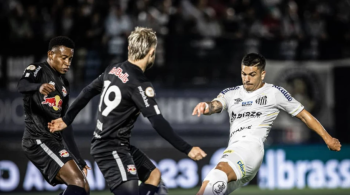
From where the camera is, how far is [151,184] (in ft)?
22.1

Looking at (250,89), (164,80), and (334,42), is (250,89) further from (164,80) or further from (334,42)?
(334,42)

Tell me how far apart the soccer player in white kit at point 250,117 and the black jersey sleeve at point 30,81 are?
1.83 m

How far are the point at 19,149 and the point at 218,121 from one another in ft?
13.6

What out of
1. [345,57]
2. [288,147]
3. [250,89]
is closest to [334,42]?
[345,57]

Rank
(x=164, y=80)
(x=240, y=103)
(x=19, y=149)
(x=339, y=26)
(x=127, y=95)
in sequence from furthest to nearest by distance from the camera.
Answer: (x=339, y=26) → (x=164, y=80) → (x=19, y=149) → (x=240, y=103) → (x=127, y=95)

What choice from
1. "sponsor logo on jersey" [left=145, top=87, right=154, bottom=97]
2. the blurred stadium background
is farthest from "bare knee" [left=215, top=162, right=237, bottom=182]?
the blurred stadium background

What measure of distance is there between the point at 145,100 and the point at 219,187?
128cm

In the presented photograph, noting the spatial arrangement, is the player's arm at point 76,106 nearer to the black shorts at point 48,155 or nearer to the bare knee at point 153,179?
the black shorts at point 48,155

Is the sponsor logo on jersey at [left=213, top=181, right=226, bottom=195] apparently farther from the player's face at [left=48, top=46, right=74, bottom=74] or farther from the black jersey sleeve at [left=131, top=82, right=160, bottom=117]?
the player's face at [left=48, top=46, right=74, bottom=74]

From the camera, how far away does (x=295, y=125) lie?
12961 millimetres

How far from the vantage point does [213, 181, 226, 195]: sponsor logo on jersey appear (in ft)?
20.9

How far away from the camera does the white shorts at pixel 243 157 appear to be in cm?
664

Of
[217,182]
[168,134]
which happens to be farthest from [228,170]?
[168,134]

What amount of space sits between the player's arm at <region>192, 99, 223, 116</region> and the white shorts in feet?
1.49
